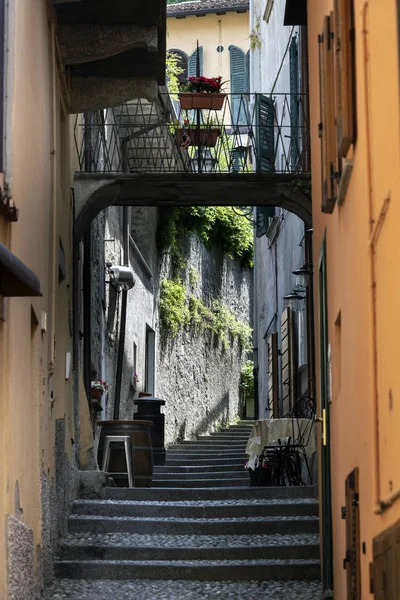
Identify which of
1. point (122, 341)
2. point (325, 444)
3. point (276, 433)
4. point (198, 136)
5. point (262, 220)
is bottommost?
point (276, 433)

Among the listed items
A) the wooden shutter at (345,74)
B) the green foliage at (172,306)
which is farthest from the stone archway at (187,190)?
the green foliage at (172,306)

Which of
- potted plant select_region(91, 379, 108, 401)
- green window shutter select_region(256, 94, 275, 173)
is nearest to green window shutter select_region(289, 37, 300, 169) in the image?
green window shutter select_region(256, 94, 275, 173)

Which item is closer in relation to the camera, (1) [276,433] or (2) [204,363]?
(1) [276,433]

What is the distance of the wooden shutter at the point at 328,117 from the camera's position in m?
7.11

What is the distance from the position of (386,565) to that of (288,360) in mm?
11062

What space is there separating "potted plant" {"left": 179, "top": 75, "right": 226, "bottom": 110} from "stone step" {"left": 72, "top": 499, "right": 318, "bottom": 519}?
526 centimetres

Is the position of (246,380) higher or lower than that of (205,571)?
higher

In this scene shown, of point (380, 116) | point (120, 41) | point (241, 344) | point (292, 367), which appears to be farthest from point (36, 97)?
point (241, 344)

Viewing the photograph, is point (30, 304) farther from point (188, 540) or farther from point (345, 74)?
point (188, 540)

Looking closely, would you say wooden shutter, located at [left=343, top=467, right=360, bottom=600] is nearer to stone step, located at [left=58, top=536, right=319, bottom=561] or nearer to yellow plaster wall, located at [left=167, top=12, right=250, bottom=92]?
stone step, located at [left=58, top=536, right=319, bottom=561]

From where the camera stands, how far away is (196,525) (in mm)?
10812

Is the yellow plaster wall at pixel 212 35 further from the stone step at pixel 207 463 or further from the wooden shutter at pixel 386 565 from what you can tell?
the wooden shutter at pixel 386 565

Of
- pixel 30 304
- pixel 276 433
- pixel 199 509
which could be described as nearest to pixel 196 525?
pixel 199 509

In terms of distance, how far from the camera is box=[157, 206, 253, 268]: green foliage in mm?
20734
